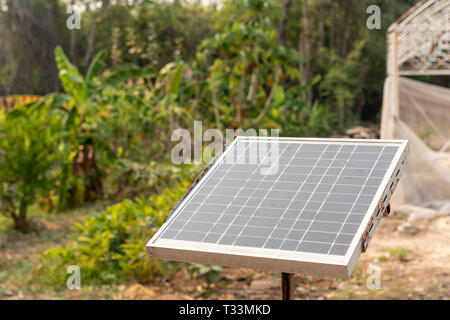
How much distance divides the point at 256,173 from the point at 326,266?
0.85 m

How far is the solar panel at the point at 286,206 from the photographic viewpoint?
2199 millimetres

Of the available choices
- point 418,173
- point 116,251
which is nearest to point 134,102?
point 116,251

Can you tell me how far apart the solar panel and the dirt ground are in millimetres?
2563

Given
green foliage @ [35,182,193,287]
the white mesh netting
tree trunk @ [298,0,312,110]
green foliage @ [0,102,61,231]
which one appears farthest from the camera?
tree trunk @ [298,0,312,110]

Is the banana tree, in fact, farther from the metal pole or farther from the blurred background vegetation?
the metal pole

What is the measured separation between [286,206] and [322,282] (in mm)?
3307

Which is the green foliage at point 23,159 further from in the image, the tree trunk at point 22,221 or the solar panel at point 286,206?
the solar panel at point 286,206

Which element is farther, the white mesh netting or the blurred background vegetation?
the white mesh netting

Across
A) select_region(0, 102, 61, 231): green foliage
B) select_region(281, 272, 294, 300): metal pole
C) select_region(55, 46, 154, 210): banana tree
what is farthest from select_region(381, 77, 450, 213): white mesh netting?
select_region(281, 272, 294, 300): metal pole

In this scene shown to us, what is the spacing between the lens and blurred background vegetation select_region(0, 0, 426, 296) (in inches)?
237

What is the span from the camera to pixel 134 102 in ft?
30.0

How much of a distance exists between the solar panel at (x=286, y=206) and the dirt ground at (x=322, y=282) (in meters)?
2.56
